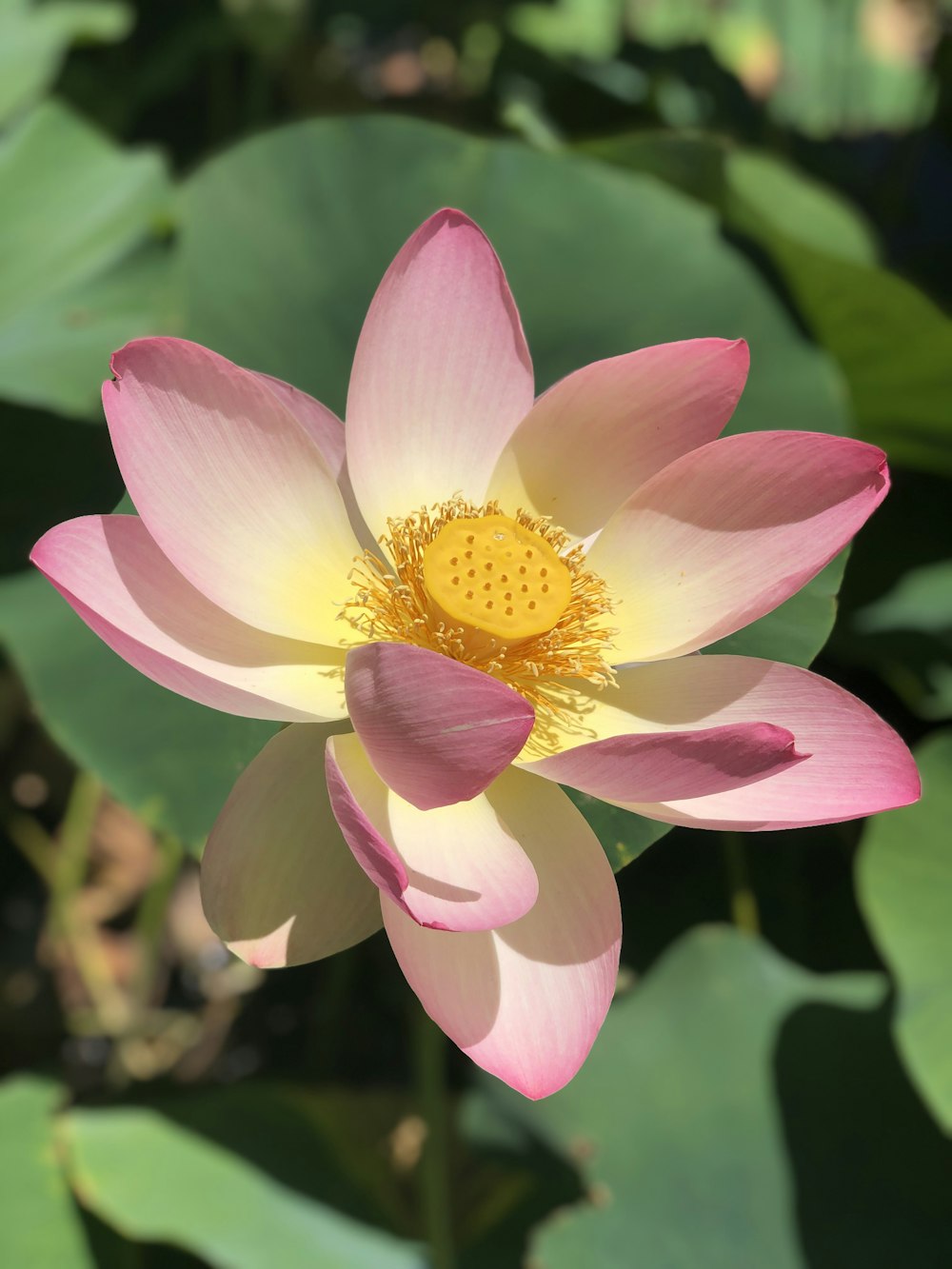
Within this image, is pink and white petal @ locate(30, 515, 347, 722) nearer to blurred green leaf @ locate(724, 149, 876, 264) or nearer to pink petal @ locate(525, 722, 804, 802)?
pink petal @ locate(525, 722, 804, 802)

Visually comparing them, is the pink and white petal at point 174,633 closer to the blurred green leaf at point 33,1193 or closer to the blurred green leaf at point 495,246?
the blurred green leaf at point 495,246

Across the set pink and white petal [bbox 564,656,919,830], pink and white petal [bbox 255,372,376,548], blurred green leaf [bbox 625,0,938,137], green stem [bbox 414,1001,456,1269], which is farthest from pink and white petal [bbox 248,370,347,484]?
blurred green leaf [bbox 625,0,938,137]

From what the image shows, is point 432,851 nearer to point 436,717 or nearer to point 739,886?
point 436,717

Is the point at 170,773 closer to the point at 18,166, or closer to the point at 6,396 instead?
the point at 6,396

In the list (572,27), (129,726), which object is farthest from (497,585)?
(572,27)

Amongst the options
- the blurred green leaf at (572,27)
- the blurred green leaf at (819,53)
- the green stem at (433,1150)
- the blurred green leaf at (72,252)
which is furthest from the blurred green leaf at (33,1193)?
the blurred green leaf at (819,53)

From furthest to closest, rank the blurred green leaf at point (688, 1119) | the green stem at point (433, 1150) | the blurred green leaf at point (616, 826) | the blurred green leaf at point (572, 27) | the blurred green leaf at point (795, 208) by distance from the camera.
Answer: the blurred green leaf at point (572, 27) → the blurred green leaf at point (795, 208) → the blurred green leaf at point (688, 1119) → the green stem at point (433, 1150) → the blurred green leaf at point (616, 826)
